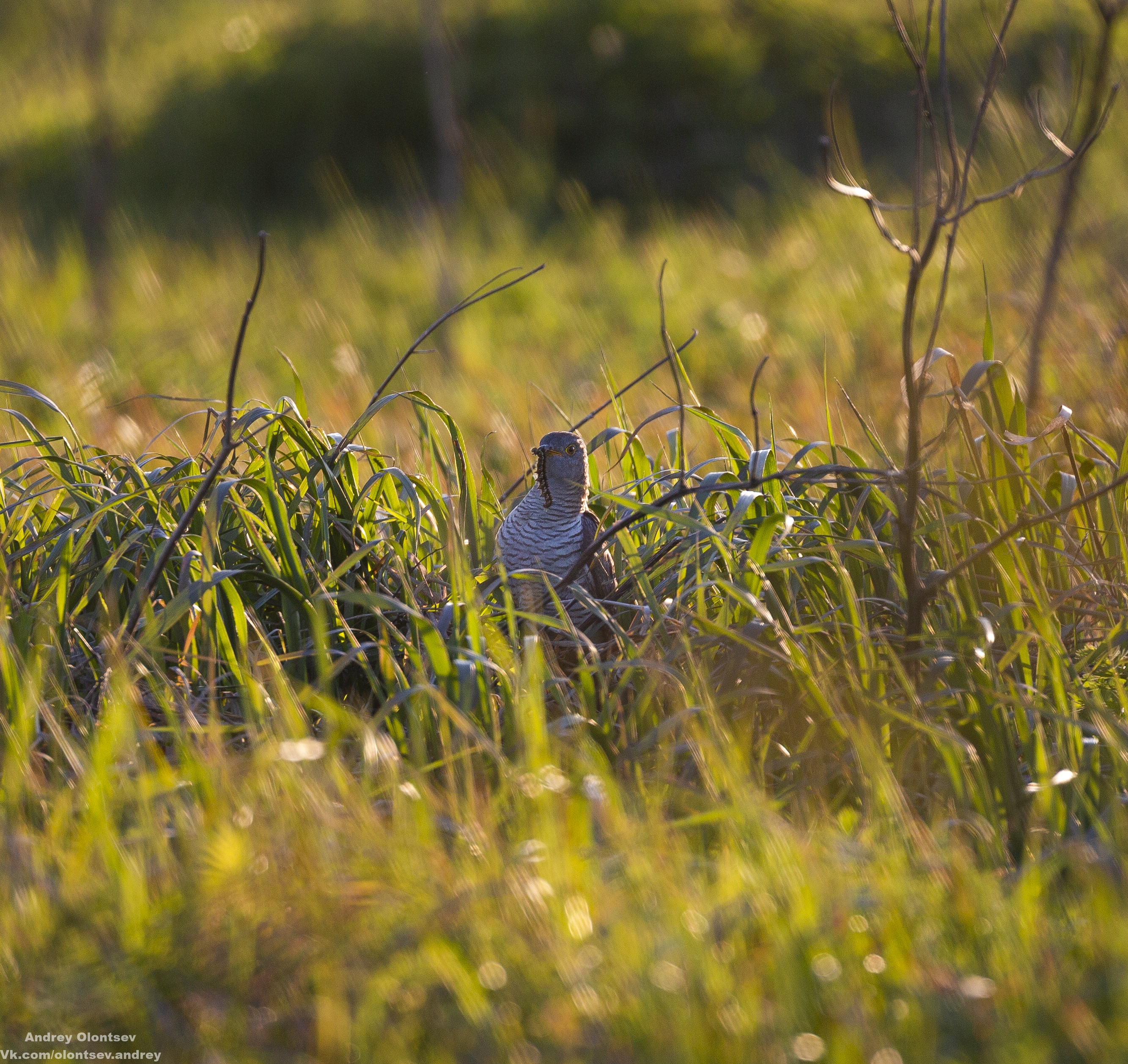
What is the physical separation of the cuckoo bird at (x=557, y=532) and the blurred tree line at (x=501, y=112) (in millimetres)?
8144

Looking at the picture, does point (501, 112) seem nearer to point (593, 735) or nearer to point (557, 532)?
point (557, 532)

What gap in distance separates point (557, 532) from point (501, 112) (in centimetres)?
1000

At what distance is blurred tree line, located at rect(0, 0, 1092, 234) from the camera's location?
1091cm

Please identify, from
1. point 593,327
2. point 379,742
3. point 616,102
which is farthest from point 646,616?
point 616,102

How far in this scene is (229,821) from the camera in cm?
151

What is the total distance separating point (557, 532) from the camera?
246cm

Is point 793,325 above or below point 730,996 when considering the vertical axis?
above

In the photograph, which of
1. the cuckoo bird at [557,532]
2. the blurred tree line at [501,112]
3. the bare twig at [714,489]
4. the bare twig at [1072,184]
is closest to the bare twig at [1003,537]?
the bare twig at [714,489]

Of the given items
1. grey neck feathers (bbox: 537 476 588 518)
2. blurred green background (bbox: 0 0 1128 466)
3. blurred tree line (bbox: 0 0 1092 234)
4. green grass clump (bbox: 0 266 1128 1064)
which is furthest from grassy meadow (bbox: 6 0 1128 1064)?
blurred tree line (bbox: 0 0 1092 234)

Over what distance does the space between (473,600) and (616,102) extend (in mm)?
10371

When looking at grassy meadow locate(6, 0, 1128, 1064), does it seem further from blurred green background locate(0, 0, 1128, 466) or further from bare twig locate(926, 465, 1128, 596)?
blurred green background locate(0, 0, 1128, 466)

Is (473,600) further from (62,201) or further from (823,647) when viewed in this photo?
(62,201)

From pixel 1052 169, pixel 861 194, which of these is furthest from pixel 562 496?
pixel 1052 169

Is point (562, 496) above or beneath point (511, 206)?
beneath
